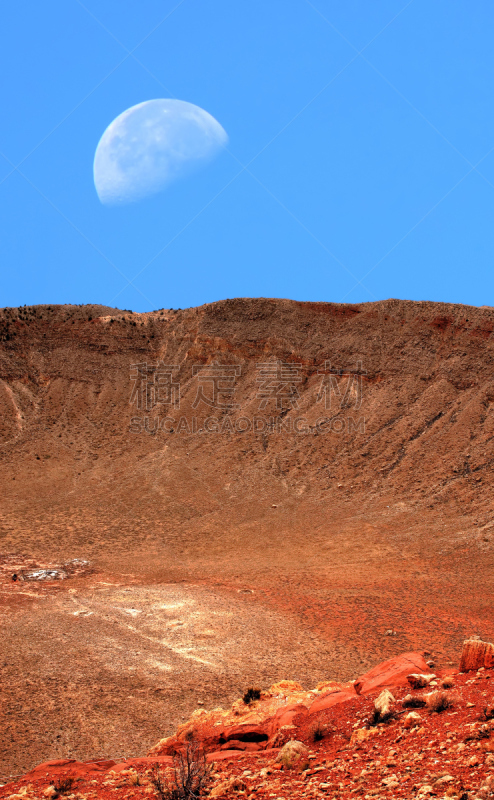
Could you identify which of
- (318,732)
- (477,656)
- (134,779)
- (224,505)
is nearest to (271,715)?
(318,732)

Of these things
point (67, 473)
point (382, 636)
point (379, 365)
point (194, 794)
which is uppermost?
point (379, 365)

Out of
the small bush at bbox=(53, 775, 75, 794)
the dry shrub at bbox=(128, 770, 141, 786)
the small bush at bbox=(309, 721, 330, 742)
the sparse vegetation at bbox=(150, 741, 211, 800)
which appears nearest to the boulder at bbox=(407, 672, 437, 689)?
the small bush at bbox=(309, 721, 330, 742)

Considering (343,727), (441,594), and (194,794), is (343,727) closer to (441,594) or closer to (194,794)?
(194,794)

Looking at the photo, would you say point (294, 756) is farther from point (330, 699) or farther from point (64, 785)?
point (64, 785)

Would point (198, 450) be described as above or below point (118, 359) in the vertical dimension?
below

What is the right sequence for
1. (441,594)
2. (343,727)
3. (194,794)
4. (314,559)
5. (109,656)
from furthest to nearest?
(314,559)
(441,594)
(109,656)
(343,727)
(194,794)

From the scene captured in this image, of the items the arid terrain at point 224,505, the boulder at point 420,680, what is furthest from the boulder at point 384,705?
the arid terrain at point 224,505

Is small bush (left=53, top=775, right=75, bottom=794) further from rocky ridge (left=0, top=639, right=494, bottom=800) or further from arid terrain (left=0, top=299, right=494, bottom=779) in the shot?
arid terrain (left=0, top=299, right=494, bottom=779)

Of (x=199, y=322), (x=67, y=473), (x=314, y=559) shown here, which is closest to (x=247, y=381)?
(x=199, y=322)
